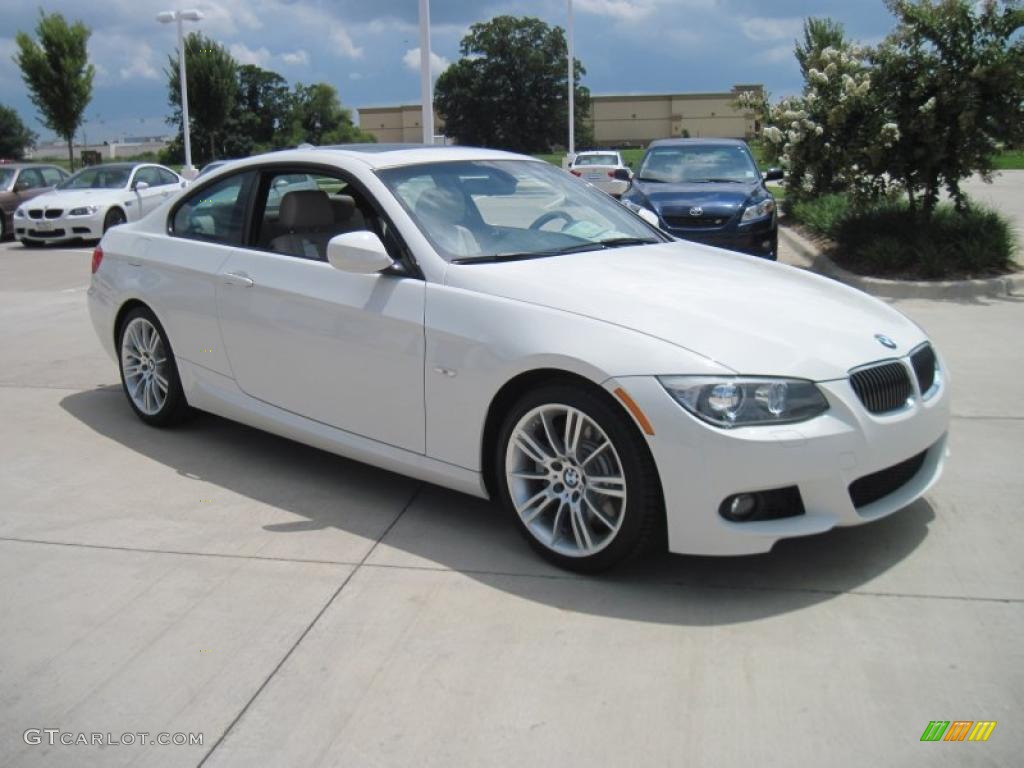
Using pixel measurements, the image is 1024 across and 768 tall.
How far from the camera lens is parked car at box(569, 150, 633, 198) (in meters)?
19.0

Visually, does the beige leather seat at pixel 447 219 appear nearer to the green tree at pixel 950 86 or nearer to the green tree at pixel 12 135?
the green tree at pixel 950 86

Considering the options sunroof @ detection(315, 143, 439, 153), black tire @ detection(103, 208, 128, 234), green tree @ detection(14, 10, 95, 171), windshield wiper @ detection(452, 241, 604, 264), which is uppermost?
green tree @ detection(14, 10, 95, 171)

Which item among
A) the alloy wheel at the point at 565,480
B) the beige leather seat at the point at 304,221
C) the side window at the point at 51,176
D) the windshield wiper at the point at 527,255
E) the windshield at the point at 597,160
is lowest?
the alloy wheel at the point at 565,480

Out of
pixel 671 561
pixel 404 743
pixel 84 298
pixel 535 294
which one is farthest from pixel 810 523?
pixel 84 298

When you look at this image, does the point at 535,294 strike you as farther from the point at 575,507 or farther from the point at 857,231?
the point at 857,231

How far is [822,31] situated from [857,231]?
35.9 feet

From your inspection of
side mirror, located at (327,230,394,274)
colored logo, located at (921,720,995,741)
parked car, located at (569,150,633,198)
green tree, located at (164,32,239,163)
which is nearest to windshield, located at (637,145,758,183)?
parked car, located at (569,150,633,198)

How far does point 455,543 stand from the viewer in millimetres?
4336

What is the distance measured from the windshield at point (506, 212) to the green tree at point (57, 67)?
102 ft

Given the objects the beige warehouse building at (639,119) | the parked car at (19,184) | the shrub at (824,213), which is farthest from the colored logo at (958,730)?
the beige warehouse building at (639,119)

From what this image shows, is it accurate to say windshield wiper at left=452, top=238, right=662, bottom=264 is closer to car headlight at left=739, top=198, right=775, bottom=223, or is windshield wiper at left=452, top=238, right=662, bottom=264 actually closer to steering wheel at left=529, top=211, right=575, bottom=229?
steering wheel at left=529, top=211, right=575, bottom=229

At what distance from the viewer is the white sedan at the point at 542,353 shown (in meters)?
3.58

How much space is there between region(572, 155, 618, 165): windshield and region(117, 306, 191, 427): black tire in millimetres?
Result: 25162

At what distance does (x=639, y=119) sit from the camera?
92375 millimetres
